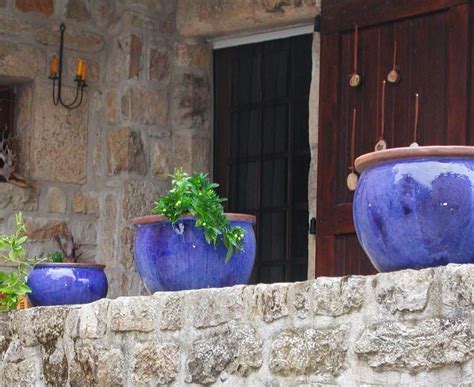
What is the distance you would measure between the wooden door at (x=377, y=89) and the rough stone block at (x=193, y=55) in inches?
35.3

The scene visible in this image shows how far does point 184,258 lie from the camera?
161 inches

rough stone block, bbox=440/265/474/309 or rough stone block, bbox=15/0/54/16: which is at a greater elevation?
rough stone block, bbox=15/0/54/16

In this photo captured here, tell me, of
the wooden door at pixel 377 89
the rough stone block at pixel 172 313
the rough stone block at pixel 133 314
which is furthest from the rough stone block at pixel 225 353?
the wooden door at pixel 377 89

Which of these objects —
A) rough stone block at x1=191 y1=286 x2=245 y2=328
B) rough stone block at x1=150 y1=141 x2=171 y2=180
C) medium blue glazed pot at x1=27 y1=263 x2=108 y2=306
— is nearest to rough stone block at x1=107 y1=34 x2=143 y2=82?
rough stone block at x1=150 y1=141 x2=171 y2=180

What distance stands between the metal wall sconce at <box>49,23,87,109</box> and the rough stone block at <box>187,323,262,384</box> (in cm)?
276

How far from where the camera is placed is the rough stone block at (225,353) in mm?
3499

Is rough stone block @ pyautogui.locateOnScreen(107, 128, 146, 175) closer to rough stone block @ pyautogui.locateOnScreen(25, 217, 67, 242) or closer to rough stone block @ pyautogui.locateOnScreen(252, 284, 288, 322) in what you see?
rough stone block @ pyautogui.locateOnScreen(25, 217, 67, 242)

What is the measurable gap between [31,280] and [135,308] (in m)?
1.01

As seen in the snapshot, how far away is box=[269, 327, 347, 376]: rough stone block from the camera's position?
3.19 meters

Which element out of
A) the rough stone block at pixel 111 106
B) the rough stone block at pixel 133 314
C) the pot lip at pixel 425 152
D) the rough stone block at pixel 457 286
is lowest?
the rough stone block at pixel 133 314

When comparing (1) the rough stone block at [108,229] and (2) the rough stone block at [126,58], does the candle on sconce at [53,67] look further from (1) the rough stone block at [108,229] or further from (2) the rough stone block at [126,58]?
(1) the rough stone block at [108,229]

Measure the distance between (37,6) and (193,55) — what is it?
2.78ft

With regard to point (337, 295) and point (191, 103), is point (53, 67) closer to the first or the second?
point (191, 103)

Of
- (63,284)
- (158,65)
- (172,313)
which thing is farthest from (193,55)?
(172,313)
